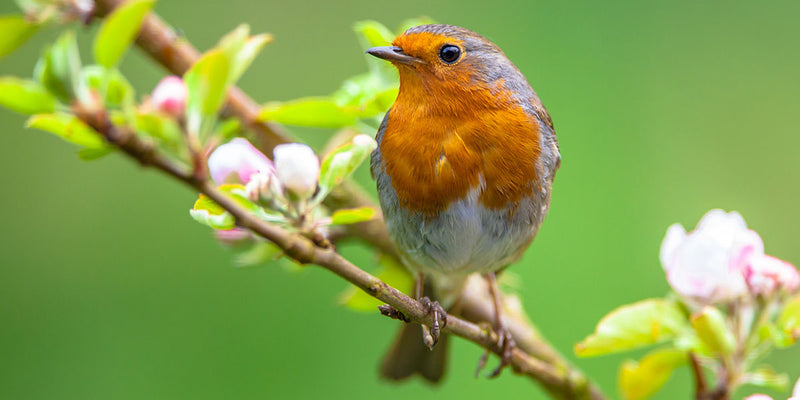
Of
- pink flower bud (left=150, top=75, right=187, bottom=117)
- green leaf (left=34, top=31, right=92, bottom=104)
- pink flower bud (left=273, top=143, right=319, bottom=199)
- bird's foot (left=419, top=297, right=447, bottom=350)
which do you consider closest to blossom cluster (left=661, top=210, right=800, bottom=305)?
bird's foot (left=419, top=297, right=447, bottom=350)

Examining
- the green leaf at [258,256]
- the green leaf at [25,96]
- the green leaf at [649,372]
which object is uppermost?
the green leaf at [25,96]

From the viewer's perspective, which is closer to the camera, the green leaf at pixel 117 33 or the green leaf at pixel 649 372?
the green leaf at pixel 117 33

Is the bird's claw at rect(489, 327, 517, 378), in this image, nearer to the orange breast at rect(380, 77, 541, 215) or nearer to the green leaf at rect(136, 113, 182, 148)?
the orange breast at rect(380, 77, 541, 215)

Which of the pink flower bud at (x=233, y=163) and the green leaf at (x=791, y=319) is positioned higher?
the green leaf at (x=791, y=319)

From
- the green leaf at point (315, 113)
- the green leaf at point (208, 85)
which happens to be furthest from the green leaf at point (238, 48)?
the green leaf at point (315, 113)

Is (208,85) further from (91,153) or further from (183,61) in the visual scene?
(183,61)

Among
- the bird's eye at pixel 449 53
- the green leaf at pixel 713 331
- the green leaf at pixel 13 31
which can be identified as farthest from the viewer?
the bird's eye at pixel 449 53

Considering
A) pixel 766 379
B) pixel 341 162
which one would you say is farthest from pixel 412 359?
pixel 341 162

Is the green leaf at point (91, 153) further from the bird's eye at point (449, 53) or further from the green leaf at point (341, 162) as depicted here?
the bird's eye at point (449, 53)
